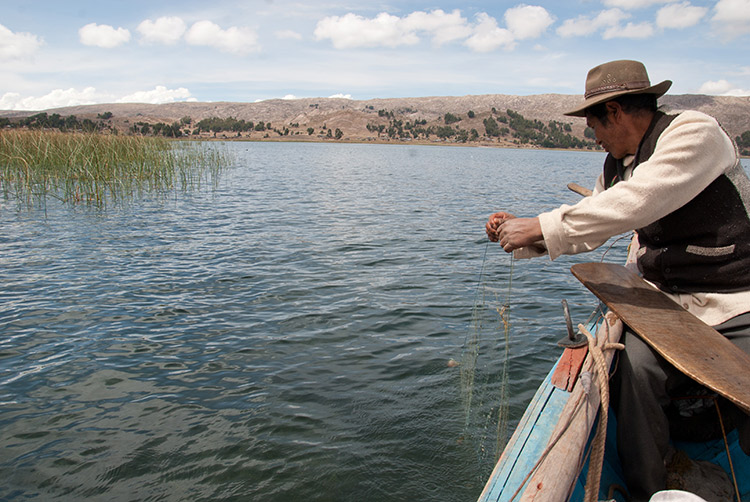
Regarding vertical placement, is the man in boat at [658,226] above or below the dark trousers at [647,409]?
above

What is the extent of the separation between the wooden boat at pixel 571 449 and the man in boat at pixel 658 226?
192mm

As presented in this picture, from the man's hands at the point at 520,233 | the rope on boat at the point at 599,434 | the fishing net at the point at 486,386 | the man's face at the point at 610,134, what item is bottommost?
the fishing net at the point at 486,386

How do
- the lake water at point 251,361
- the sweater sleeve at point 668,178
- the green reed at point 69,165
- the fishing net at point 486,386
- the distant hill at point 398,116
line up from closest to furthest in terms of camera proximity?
1. the sweater sleeve at point 668,178
2. the lake water at point 251,361
3. the fishing net at point 486,386
4. the green reed at point 69,165
5. the distant hill at point 398,116

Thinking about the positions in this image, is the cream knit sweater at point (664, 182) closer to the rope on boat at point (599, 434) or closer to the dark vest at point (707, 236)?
the dark vest at point (707, 236)

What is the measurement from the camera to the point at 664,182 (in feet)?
7.44

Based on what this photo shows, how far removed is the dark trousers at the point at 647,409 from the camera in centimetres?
251

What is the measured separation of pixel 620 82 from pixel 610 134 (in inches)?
12.7

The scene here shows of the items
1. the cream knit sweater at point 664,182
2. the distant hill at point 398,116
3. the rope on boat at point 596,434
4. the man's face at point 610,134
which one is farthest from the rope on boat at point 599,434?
the distant hill at point 398,116

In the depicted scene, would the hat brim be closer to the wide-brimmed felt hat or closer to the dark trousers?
the wide-brimmed felt hat

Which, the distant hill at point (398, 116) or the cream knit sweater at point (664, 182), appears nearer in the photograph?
Answer: the cream knit sweater at point (664, 182)

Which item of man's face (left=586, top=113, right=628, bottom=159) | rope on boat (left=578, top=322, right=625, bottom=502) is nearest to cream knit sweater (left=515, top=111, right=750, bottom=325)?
man's face (left=586, top=113, right=628, bottom=159)

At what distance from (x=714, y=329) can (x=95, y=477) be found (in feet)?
14.0

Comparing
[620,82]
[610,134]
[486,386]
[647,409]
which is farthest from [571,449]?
[486,386]

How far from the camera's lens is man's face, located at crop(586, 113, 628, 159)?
2.83 meters
